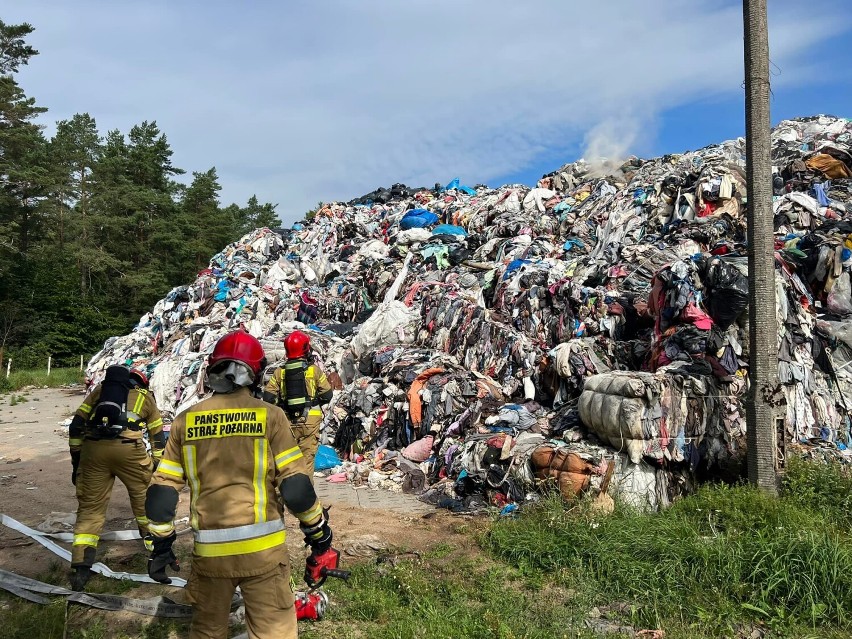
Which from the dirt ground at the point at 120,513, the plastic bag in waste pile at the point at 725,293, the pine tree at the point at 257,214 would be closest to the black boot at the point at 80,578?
the dirt ground at the point at 120,513

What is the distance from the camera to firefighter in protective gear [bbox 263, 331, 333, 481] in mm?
4930

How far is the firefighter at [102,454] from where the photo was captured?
4.05 m

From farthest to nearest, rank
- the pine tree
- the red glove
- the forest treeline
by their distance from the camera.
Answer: the pine tree → the forest treeline → the red glove

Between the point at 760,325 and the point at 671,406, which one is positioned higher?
the point at 760,325

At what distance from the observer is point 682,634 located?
3.09 meters

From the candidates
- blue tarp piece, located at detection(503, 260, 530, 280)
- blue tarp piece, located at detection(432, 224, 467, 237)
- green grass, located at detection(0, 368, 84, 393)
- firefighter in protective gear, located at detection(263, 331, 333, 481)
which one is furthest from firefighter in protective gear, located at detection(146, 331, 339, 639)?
green grass, located at detection(0, 368, 84, 393)

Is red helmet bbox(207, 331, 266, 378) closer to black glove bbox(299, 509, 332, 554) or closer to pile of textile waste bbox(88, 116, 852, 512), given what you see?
black glove bbox(299, 509, 332, 554)

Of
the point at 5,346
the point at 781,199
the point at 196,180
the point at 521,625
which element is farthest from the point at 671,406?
the point at 196,180

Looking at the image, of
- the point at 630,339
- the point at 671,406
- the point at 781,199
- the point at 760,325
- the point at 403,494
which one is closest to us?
the point at 760,325

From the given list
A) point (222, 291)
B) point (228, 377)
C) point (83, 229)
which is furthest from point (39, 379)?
point (228, 377)

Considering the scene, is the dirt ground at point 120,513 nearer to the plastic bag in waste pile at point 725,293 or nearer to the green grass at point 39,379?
the plastic bag in waste pile at point 725,293

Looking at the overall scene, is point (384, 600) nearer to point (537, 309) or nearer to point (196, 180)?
point (537, 309)

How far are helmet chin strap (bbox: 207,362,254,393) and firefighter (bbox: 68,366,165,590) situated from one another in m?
2.17

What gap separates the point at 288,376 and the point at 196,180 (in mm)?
34476
